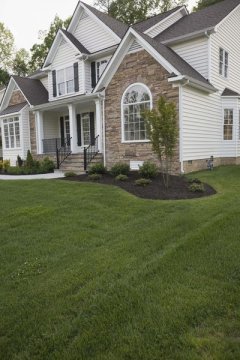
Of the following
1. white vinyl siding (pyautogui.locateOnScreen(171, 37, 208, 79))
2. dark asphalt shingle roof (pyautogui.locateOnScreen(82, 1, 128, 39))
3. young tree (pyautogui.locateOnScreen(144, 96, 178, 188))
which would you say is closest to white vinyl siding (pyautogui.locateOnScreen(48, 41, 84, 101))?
dark asphalt shingle roof (pyautogui.locateOnScreen(82, 1, 128, 39))

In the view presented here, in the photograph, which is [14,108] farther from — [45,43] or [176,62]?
[45,43]

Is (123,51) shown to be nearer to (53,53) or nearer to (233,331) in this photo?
(53,53)

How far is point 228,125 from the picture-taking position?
14867mm

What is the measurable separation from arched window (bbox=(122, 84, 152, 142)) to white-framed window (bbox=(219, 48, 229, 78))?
15.3 feet

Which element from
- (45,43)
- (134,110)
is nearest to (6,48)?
(45,43)

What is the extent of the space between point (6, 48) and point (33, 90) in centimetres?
2761

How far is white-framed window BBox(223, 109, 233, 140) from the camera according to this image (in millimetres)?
14805

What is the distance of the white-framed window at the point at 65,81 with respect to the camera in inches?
706

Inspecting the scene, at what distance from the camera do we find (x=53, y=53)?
18.5 m

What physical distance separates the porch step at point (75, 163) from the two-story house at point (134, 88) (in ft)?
0.47

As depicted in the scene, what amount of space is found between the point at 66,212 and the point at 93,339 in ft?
14.0

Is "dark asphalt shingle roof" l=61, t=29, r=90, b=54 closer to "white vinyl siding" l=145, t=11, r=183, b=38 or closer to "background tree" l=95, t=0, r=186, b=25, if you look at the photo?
"white vinyl siding" l=145, t=11, r=183, b=38

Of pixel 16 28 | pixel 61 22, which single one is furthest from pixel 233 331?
pixel 16 28

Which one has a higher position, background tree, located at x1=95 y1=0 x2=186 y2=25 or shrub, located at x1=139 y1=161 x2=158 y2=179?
background tree, located at x1=95 y1=0 x2=186 y2=25
